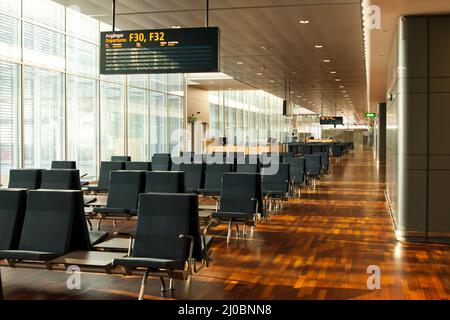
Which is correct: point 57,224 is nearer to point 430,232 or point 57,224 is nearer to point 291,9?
point 430,232

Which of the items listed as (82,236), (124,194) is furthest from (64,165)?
(82,236)

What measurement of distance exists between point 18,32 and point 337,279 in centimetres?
965

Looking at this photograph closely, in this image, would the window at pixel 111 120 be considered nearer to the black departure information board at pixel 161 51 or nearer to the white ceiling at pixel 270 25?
the white ceiling at pixel 270 25

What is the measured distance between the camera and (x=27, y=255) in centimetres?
508

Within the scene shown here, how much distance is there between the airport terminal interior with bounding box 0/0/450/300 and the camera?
530 cm

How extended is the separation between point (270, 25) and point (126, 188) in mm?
5741

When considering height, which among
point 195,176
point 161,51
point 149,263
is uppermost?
point 161,51

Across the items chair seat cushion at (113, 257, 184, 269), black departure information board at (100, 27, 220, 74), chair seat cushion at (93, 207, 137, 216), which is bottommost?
chair seat cushion at (113, 257, 184, 269)

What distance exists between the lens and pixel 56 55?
47.1ft

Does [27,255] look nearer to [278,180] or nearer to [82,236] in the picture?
[82,236]

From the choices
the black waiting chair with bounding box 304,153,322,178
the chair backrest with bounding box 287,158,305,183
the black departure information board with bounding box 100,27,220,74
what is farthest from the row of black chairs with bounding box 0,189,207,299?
the black waiting chair with bounding box 304,153,322,178

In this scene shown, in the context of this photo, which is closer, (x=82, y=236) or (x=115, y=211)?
(x=82, y=236)

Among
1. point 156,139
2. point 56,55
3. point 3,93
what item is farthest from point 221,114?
point 3,93

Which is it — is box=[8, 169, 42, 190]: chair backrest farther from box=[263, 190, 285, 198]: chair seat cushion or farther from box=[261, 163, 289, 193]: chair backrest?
box=[261, 163, 289, 193]: chair backrest
